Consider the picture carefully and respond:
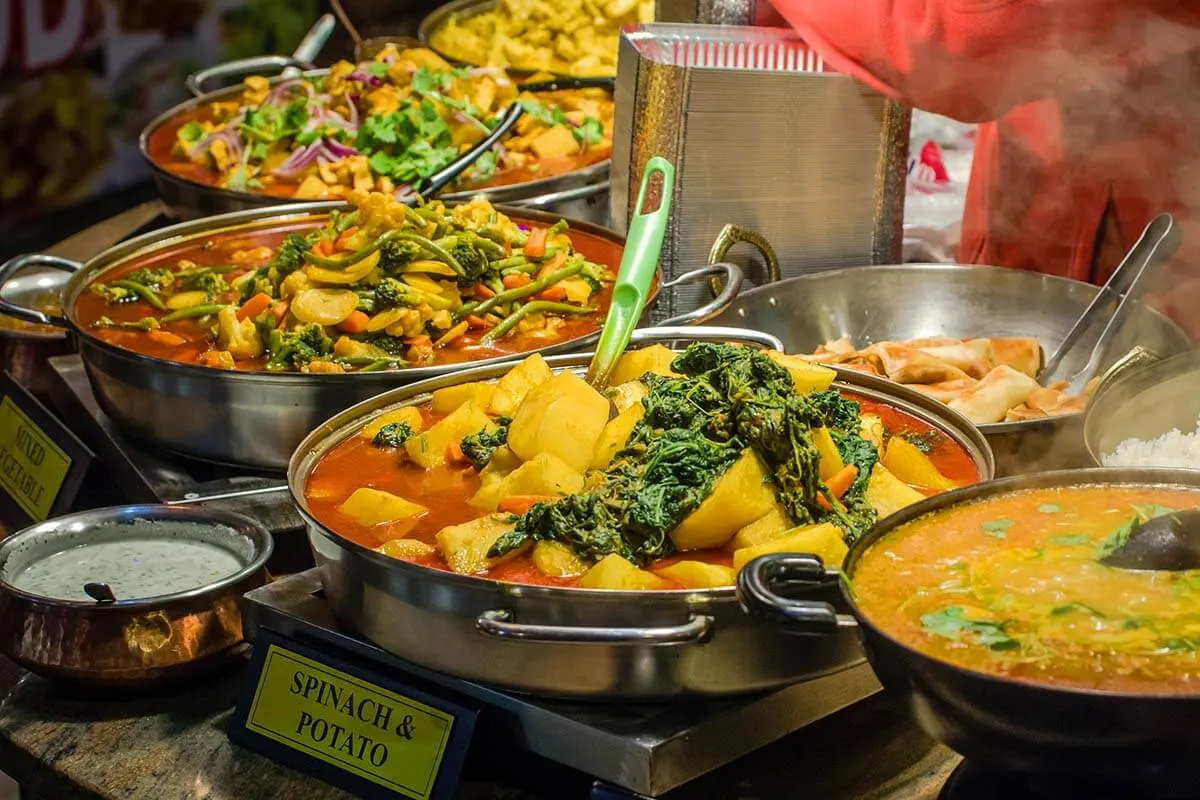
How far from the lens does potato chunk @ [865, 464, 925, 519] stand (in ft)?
5.98

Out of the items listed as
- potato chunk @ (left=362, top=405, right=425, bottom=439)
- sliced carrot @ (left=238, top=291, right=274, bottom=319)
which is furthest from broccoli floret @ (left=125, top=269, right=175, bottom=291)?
potato chunk @ (left=362, top=405, right=425, bottom=439)

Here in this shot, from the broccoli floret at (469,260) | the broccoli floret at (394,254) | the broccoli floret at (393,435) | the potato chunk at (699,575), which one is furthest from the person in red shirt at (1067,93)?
the potato chunk at (699,575)

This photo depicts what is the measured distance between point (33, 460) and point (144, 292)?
0.41 metres

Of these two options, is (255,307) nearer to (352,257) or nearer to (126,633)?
(352,257)

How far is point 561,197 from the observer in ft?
11.6

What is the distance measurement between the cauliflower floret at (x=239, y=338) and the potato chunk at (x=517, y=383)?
2.16 feet

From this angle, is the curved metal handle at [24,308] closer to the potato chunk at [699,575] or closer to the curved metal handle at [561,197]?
the curved metal handle at [561,197]

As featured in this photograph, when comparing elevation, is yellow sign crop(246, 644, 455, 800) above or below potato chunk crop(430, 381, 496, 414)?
below

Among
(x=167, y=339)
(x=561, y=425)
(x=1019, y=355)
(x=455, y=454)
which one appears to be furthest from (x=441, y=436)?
(x=1019, y=355)

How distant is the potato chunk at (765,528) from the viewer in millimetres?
1725

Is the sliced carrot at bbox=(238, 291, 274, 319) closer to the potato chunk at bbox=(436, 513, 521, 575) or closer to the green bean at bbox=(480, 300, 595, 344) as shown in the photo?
the green bean at bbox=(480, 300, 595, 344)

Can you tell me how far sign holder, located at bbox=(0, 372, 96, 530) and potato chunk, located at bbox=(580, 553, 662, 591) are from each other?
1428mm

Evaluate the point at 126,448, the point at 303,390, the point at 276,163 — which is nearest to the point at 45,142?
the point at 276,163

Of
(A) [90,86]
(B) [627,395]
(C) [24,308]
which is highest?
(B) [627,395]
